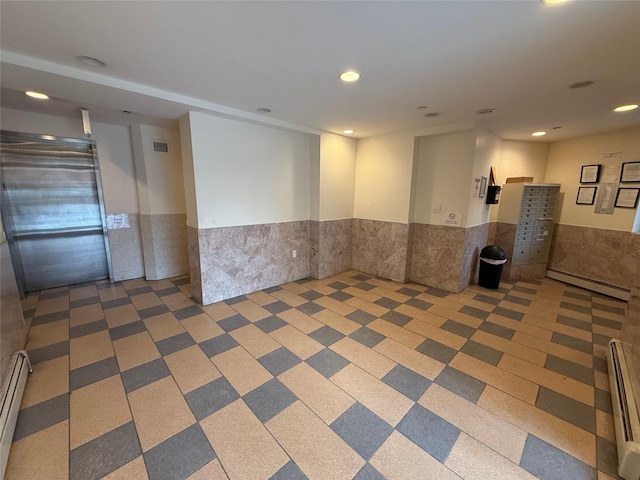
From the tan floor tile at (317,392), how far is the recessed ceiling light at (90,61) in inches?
115

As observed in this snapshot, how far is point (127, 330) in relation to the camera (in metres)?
2.83

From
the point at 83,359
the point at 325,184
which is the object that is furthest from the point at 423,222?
the point at 83,359

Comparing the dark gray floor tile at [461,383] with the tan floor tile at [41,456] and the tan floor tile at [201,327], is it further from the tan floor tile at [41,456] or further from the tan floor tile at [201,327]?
the tan floor tile at [41,456]

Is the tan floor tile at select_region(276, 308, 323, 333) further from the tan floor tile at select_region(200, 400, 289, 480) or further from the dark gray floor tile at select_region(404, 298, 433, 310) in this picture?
the dark gray floor tile at select_region(404, 298, 433, 310)

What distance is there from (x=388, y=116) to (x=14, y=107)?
4.80m

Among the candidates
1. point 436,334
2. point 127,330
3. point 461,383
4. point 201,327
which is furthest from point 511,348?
point 127,330

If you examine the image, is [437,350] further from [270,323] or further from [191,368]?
[191,368]

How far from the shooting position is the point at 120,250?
4.27 metres

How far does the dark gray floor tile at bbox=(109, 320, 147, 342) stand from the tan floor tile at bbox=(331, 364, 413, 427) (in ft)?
7.41

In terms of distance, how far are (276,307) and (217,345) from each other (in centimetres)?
99

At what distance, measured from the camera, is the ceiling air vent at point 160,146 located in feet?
13.5

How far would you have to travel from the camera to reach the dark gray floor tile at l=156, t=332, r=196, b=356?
8.17 feet

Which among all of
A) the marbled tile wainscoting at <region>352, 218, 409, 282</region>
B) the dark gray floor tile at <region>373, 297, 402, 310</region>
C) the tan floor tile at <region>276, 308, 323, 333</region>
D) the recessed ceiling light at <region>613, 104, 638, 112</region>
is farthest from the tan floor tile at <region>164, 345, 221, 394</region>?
the recessed ceiling light at <region>613, 104, 638, 112</region>

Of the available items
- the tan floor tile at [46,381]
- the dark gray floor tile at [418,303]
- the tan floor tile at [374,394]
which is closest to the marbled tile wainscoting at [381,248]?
the dark gray floor tile at [418,303]
